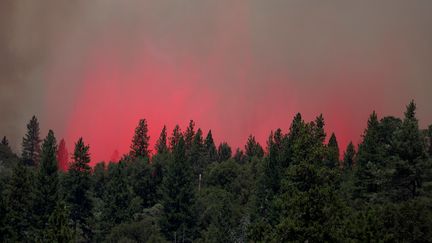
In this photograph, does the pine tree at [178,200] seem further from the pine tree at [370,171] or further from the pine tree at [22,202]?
the pine tree at [370,171]

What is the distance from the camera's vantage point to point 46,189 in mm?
100438

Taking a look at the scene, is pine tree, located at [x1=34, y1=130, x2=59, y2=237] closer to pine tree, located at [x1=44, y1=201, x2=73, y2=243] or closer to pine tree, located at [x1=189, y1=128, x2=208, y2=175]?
pine tree, located at [x1=44, y1=201, x2=73, y2=243]

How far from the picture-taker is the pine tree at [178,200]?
10938 cm

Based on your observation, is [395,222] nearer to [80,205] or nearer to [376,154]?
[376,154]

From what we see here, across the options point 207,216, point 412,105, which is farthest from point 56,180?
point 412,105

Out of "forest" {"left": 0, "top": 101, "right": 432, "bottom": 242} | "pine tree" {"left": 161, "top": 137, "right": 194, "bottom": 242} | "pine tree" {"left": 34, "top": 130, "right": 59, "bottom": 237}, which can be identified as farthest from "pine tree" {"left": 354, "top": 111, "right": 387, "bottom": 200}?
"pine tree" {"left": 34, "top": 130, "right": 59, "bottom": 237}

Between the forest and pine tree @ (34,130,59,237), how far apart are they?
0.20m

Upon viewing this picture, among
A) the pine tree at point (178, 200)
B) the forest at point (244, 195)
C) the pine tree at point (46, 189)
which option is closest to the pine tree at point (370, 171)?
the forest at point (244, 195)

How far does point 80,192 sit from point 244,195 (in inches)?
1694

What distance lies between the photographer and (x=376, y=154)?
8731 centimetres

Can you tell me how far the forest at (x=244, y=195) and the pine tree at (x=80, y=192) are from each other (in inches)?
9.2

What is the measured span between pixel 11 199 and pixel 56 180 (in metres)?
11.2

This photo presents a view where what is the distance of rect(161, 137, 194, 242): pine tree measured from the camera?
109m

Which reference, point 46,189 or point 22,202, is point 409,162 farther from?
point 46,189
